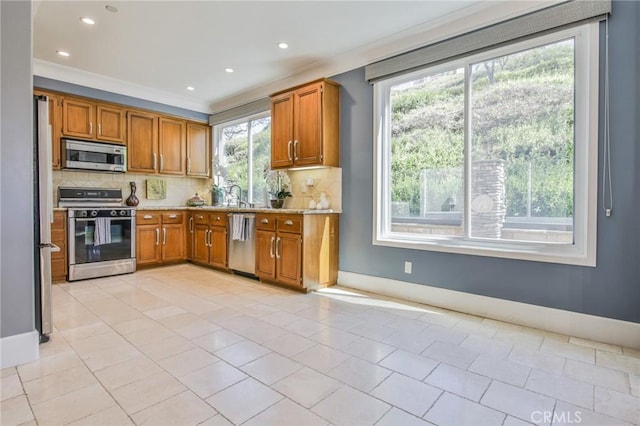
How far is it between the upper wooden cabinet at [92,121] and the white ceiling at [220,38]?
0.29 m

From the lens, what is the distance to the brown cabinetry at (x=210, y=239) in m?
4.80

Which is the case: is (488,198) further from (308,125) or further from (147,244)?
(147,244)

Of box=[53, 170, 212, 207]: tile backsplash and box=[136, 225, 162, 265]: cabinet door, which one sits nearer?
box=[53, 170, 212, 207]: tile backsplash

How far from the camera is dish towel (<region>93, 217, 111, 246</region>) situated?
4.41m

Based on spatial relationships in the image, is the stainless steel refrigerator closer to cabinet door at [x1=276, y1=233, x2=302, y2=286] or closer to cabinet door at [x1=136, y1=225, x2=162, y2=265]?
cabinet door at [x1=276, y1=233, x2=302, y2=286]

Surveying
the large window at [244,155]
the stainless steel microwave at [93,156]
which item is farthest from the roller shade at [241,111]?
the stainless steel microwave at [93,156]

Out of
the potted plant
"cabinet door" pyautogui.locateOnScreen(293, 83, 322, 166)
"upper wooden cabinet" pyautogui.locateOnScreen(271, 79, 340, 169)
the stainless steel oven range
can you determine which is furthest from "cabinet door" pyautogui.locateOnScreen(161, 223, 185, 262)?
"cabinet door" pyautogui.locateOnScreen(293, 83, 322, 166)

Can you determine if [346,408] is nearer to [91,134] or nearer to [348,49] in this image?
[348,49]

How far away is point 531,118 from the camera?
2838 millimetres

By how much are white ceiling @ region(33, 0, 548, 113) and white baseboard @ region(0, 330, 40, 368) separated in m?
2.68

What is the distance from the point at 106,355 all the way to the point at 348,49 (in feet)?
11.8

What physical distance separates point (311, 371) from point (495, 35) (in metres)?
3.02

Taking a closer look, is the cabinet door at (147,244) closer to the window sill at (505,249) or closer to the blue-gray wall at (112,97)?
the blue-gray wall at (112,97)

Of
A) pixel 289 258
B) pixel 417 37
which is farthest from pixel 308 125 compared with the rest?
pixel 289 258
